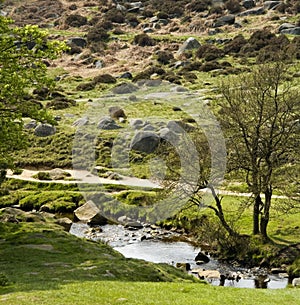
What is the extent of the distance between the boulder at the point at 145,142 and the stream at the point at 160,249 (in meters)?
21.3

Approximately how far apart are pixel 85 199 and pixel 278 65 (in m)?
24.6

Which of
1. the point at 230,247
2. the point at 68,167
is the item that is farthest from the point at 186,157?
the point at 68,167

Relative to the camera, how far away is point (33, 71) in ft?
83.1

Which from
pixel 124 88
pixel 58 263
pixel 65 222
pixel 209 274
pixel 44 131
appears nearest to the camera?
pixel 58 263

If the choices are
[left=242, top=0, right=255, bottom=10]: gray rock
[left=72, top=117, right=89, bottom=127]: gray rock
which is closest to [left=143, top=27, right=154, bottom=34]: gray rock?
[left=242, top=0, right=255, bottom=10]: gray rock

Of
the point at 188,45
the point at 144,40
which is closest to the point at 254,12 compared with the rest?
the point at 188,45

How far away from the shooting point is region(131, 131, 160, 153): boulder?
64812 millimetres

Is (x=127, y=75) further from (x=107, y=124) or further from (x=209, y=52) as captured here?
(x=107, y=124)

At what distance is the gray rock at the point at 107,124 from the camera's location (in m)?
77.4

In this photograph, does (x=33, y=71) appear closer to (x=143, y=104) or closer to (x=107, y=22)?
(x=143, y=104)

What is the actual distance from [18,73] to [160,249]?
17.8 metres

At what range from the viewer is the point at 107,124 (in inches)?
3051

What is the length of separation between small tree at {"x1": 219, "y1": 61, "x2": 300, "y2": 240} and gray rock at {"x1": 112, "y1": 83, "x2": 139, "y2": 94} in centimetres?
6039

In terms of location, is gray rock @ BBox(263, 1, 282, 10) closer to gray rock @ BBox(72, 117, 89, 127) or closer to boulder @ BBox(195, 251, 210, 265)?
gray rock @ BBox(72, 117, 89, 127)
